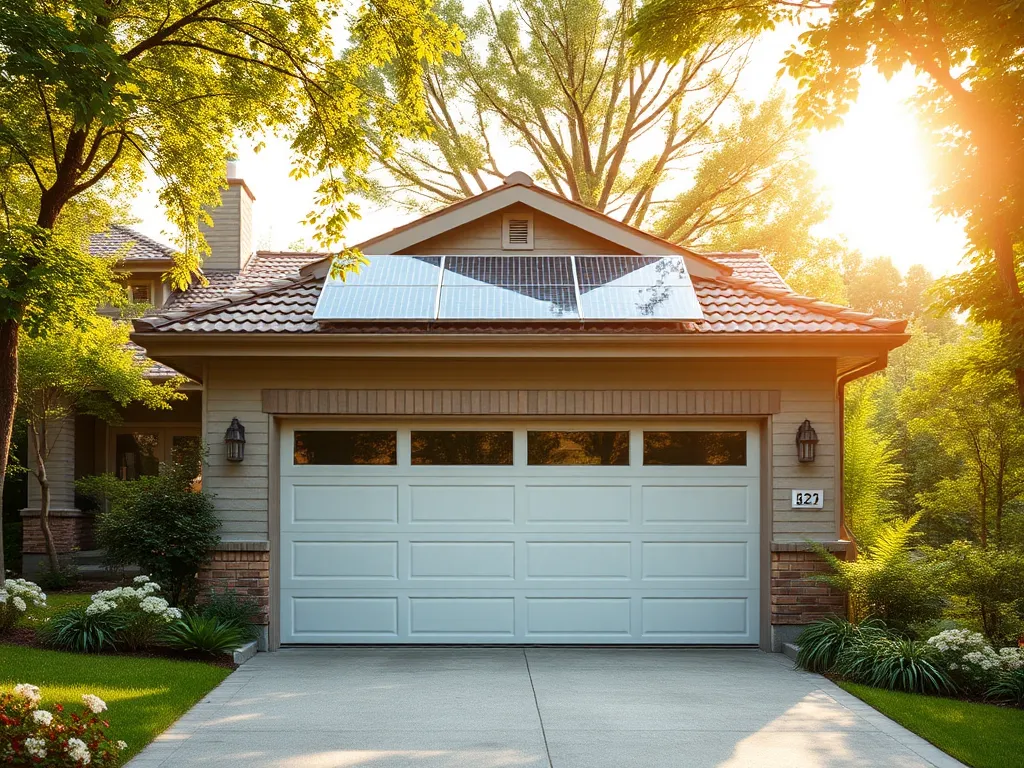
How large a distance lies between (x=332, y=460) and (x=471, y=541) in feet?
5.83

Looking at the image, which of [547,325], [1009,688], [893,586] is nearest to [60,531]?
[547,325]

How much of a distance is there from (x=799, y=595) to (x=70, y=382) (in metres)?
11.0

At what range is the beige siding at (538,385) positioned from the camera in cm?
999

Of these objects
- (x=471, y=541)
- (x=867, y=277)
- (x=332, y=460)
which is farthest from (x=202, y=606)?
(x=867, y=277)

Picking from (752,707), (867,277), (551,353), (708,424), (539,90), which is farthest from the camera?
(867,277)

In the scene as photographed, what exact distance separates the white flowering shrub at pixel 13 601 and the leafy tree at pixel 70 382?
159 inches

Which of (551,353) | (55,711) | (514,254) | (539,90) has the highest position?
(539,90)

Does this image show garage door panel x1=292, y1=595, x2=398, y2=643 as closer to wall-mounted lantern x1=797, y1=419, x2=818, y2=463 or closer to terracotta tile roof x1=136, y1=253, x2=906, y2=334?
terracotta tile roof x1=136, y1=253, x2=906, y2=334

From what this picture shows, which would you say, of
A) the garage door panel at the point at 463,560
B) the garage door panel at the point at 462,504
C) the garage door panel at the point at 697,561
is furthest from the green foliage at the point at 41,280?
the garage door panel at the point at 697,561

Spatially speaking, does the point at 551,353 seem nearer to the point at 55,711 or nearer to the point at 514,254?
the point at 514,254

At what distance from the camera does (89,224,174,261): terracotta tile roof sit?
18.4 m

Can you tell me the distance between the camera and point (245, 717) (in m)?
6.99

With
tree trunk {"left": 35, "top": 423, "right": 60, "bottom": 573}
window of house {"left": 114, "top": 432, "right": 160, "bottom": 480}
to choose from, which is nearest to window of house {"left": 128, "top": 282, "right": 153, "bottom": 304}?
window of house {"left": 114, "top": 432, "right": 160, "bottom": 480}

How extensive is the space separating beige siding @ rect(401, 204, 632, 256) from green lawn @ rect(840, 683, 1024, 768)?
6065 mm
